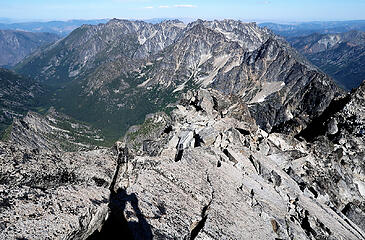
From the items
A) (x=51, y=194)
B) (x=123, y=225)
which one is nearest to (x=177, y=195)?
(x=123, y=225)

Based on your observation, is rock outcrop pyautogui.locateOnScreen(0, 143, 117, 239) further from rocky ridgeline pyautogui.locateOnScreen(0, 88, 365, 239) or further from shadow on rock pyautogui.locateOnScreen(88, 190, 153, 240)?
shadow on rock pyautogui.locateOnScreen(88, 190, 153, 240)

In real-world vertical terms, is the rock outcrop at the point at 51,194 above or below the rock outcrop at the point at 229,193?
above

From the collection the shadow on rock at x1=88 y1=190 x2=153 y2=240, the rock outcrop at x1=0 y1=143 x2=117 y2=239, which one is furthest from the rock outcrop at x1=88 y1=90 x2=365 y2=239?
the rock outcrop at x1=0 y1=143 x2=117 y2=239

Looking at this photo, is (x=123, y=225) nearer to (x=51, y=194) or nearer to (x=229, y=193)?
(x=51, y=194)

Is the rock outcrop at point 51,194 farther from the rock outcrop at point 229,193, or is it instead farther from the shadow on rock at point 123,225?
the rock outcrop at point 229,193

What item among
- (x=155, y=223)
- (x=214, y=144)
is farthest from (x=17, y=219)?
(x=214, y=144)

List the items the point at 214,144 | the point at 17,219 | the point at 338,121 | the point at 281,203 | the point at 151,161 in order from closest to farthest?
1. the point at 17,219
2. the point at 151,161
3. the point at 281,203
4. the point at 214,144
5. the point at 338,121

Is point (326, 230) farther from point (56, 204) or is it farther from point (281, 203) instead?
point (56, 204)

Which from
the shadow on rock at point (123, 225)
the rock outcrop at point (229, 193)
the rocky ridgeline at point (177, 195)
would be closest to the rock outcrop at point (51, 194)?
the rocky ridgeline at point (177, 195)
